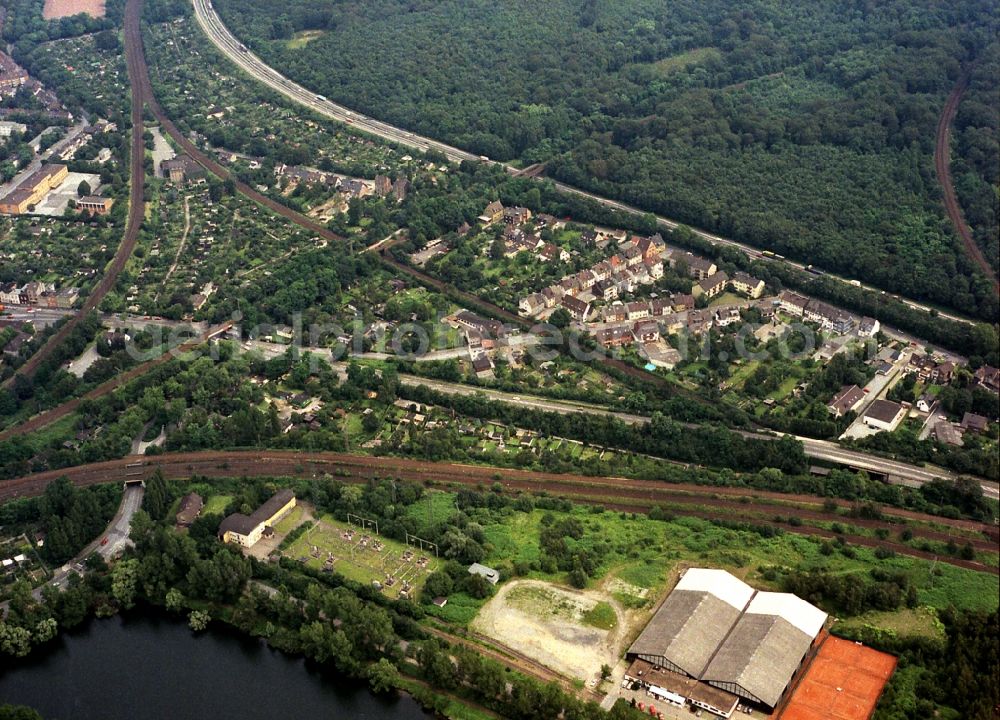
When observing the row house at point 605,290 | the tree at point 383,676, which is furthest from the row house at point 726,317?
the tree at point 383,676

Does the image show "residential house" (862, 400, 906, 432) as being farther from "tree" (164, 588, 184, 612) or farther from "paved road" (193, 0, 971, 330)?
"tree" (164, 588, 184, 612)

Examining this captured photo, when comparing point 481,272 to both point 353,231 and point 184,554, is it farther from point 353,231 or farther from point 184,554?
point 184,554

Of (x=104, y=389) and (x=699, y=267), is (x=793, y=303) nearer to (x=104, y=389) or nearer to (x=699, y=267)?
(x=699, y=267)

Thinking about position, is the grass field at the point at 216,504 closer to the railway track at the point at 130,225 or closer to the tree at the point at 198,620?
the tree at the point at 198,620

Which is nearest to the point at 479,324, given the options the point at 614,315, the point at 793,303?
the point at 614,315

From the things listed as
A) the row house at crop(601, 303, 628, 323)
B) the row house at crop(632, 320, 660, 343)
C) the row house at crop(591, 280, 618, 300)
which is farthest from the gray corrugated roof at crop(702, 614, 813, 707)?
the row house at crop(591, 280, 618, 300)

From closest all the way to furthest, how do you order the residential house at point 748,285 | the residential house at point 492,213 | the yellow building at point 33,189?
1. the residential house at point 748,285
2. the residential house at point 492,213
3. the yellow building at point 33,189

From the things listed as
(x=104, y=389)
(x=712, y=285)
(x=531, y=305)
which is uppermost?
(x=104, y=389)
